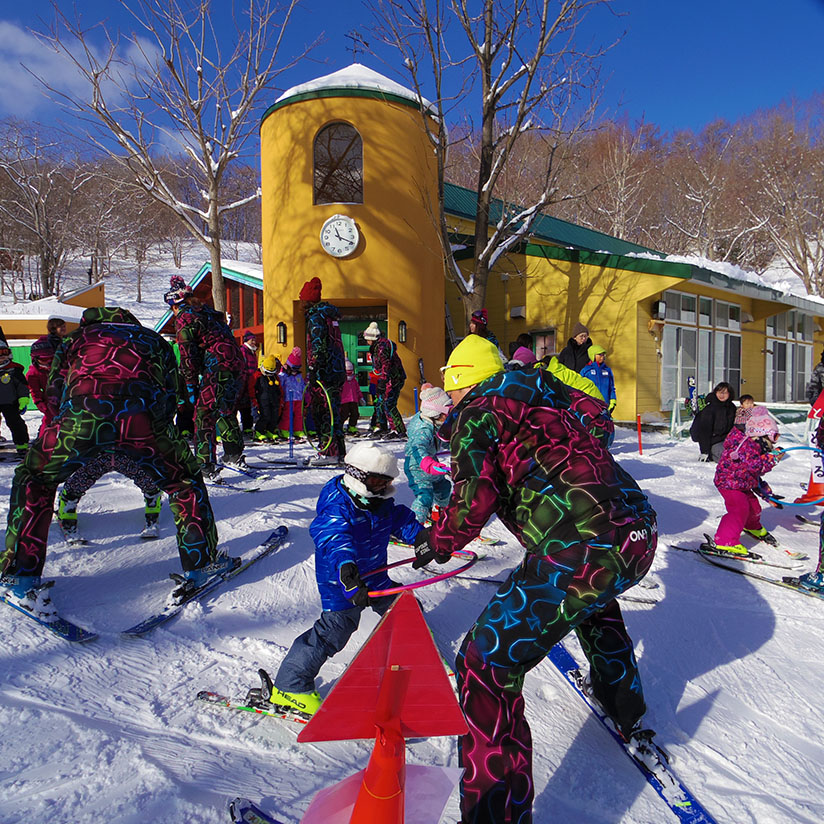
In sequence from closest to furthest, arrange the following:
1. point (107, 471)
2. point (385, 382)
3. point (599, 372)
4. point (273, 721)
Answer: point (273, 721) < point (107, 471) < point (599, 372) < point (385, 382)

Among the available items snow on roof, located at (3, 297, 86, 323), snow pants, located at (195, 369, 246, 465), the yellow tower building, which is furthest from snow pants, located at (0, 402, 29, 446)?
snow on roof, located at (3, 297, 86, 323)

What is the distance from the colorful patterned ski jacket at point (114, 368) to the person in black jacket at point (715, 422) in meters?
7.81

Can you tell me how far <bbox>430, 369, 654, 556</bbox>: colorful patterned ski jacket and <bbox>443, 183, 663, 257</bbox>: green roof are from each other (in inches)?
539

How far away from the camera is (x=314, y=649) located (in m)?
2.47

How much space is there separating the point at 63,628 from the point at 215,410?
3505 mm

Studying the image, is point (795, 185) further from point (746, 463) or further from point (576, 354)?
point (746, 463)

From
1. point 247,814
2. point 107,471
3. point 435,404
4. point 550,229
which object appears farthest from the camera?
point 550,229

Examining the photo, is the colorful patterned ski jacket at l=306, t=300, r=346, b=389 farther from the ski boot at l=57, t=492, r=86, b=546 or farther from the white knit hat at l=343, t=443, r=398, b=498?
the white knit hat at l=343, t=443, r=398, b=498

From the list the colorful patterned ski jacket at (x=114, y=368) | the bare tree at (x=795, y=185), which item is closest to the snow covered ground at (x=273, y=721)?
the colorful patterned ski jacket at (x=114, y=368)

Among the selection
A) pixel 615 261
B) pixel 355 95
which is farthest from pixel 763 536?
pixel 355 95

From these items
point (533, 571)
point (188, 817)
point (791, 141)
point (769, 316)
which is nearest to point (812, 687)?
point (533, 571)

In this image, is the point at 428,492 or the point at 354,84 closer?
the point at 428,492

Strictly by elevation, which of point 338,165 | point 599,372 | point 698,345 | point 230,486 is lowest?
point 230,486

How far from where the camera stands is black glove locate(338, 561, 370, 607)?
2268mm
